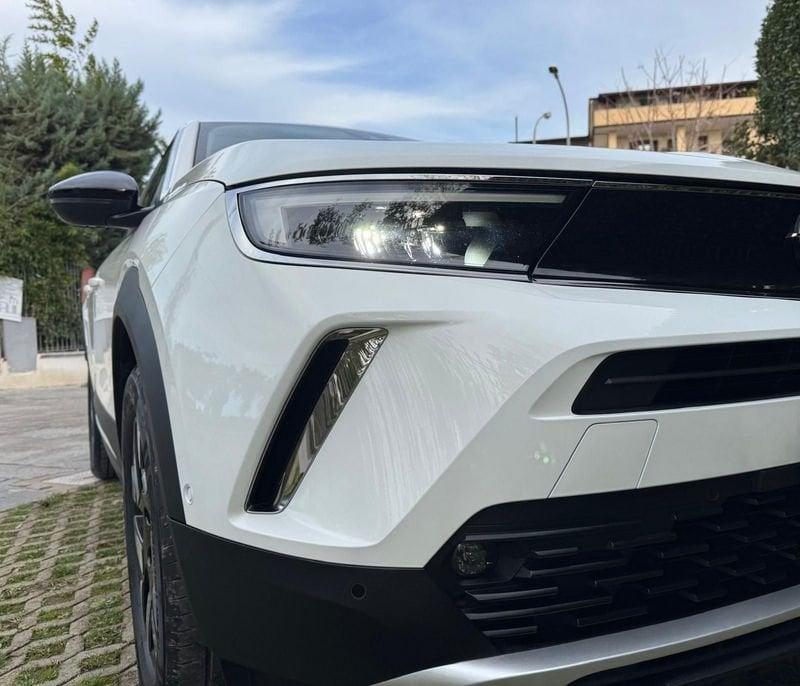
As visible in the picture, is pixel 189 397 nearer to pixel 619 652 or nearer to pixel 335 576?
pixel 335 576

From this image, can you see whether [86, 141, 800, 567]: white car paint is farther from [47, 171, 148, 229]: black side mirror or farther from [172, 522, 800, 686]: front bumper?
[47, 171, 148, 229]: black side mirror

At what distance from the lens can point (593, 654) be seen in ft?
3.72

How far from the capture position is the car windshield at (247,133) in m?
2.46

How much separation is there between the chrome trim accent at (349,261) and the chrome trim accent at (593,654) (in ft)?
1.90

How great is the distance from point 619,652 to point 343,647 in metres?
0.43

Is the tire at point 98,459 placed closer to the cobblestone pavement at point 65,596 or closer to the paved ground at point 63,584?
the paved ground at point 63,584

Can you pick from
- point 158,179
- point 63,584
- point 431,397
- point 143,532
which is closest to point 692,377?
point 431,397

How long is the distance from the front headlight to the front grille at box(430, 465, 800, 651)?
0.40 metres

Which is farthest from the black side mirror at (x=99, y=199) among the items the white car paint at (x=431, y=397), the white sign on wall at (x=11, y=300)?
the white sign on wall at (x=11, y=300)

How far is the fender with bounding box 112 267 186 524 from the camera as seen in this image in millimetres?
1267

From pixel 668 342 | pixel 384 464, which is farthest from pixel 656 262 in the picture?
pixel 384 464

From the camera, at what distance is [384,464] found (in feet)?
Answer: 3.51

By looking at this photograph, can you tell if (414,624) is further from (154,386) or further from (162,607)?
(154,386)

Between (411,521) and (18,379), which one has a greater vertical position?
(411,521)
